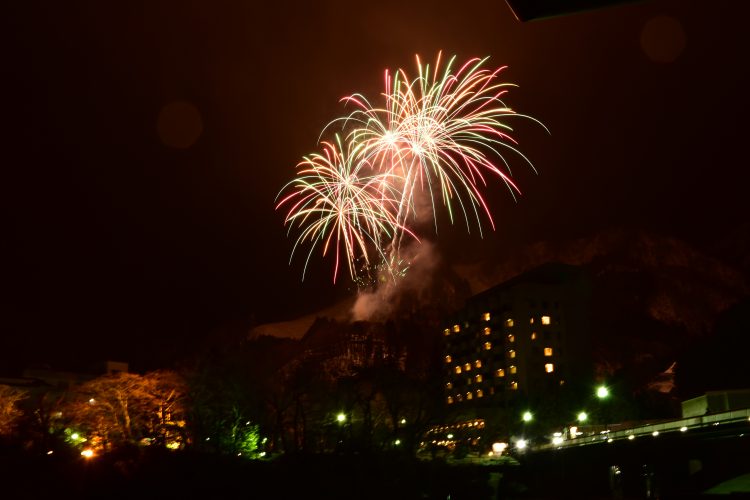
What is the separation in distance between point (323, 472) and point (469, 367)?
188ft

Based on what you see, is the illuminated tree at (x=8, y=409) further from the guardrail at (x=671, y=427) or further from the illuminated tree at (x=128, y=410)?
the guardrail at (x=671, y=427)

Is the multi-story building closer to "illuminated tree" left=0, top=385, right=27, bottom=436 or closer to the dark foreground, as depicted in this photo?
"illuminated tree" left=0, top=385, right=27, bottom=436

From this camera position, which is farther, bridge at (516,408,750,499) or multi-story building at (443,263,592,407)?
multi-story building at (443,263,592,407)

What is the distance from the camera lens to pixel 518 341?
75.9 metres

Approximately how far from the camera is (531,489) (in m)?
36.5

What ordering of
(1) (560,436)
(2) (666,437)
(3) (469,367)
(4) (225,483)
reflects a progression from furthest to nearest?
(3) (469,367)
(1) (560,436)
(2) (666,437)
(4) (225,483)

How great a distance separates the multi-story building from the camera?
74375mm

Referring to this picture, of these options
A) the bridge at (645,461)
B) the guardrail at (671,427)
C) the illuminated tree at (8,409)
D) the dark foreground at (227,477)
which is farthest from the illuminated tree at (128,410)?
the guardrail at (671,427)

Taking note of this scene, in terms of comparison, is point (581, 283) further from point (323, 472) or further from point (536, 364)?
point (323, 472)

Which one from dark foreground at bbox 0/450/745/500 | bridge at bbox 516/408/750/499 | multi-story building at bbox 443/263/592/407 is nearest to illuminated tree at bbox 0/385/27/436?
dark foreground at bbox 0/450/745/500

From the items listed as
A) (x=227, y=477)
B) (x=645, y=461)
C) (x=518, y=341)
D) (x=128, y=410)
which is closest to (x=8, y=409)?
(x=128, y=410)

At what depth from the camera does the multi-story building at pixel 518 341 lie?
244 feet

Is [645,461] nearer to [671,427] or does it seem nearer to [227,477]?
[671,427]

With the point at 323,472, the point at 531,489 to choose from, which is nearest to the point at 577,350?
the point at 531,489
